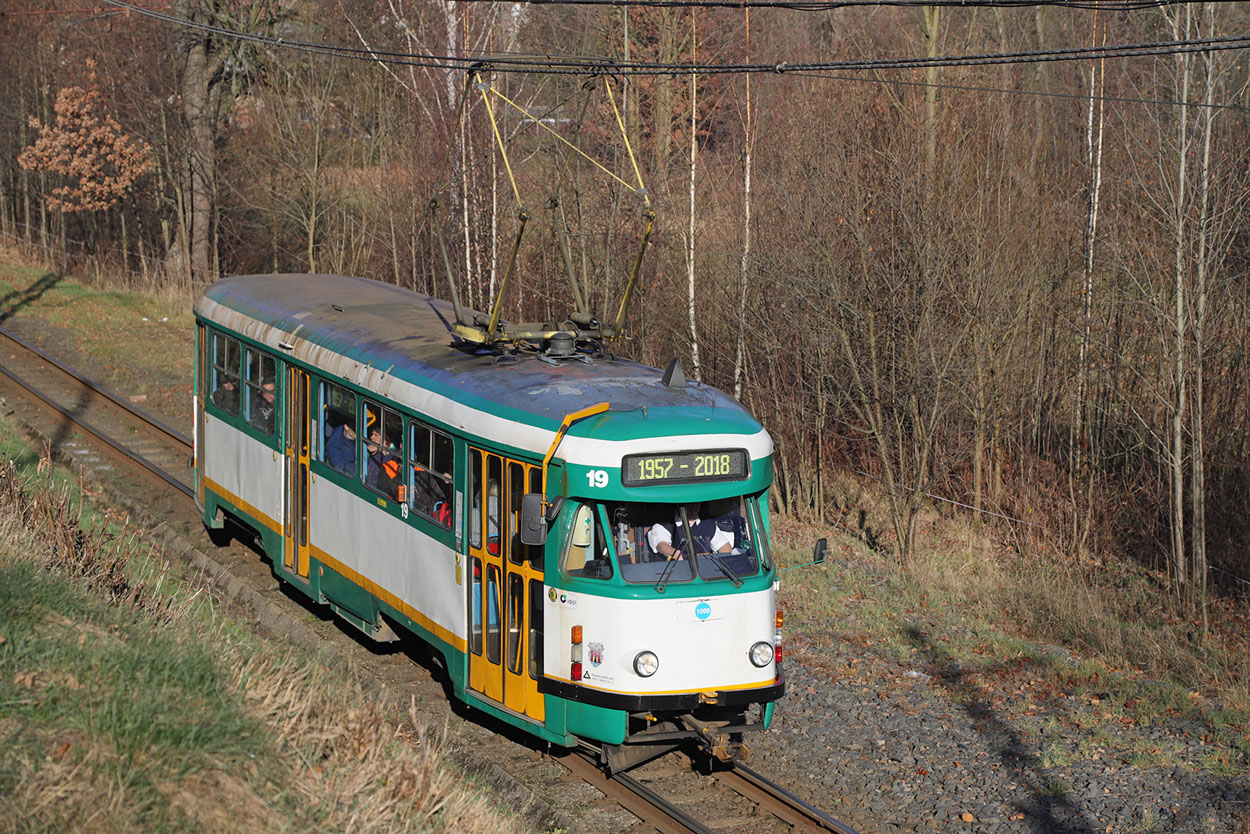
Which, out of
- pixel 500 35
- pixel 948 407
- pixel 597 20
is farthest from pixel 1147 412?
pixel 500 35

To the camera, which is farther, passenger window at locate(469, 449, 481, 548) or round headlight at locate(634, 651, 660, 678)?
passenger window at locate(469, 449, 481, 548)

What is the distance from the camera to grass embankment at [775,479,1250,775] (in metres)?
10.8

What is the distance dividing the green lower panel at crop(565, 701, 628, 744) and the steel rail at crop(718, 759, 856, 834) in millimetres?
1022

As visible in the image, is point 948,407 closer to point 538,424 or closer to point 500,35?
point 538,424

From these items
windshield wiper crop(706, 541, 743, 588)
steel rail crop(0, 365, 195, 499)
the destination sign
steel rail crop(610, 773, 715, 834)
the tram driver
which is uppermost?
the destination sign

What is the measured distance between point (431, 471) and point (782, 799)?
3.58 meters

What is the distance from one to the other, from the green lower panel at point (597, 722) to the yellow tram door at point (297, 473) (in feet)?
15.0

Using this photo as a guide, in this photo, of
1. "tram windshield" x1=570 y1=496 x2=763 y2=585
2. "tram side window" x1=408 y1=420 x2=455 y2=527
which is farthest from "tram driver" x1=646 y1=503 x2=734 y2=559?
"tram side window" x1=408 y1=420 x2=455 y2=527

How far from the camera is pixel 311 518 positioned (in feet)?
41.6

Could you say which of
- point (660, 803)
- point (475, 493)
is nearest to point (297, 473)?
point (475, 493)

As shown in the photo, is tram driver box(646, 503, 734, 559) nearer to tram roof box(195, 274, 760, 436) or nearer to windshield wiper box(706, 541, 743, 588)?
windshield wiper box(706, 541, 743, 588)

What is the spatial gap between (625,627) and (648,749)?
1.21 meters

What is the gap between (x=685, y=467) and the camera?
903 cm

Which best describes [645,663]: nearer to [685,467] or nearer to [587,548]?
[587,548]
